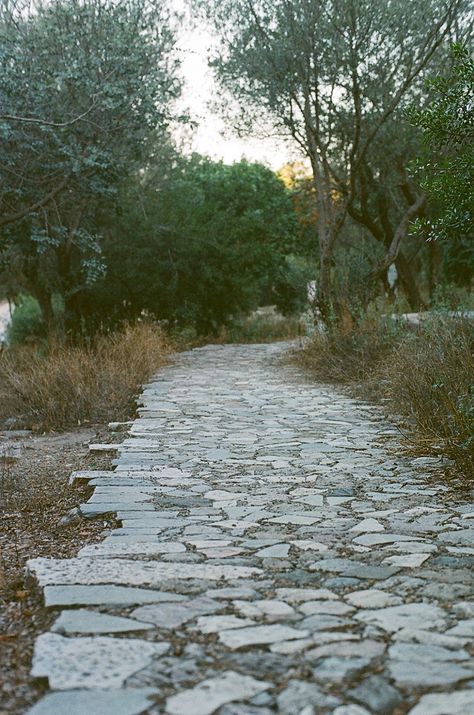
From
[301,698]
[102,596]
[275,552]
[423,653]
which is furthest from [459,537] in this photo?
[301,698]

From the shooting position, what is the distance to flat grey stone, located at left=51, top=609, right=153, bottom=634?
9.23ft

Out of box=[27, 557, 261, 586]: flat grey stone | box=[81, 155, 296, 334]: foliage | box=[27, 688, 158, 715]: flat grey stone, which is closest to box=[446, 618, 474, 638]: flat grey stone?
box=[27, 557, 261, 586]: flat grey stone

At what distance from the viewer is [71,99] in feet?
39.1

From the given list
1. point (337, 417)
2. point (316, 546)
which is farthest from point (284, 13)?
point (316, 546)

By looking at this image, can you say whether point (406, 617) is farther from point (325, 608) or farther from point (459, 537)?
point (459, 537)

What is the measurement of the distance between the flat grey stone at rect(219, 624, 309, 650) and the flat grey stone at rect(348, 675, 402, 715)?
40cm

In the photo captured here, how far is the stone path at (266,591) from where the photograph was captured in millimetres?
2367

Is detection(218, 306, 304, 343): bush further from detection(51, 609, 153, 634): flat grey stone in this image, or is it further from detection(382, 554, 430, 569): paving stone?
detection(51, 609, 153, 634): flat grey stone

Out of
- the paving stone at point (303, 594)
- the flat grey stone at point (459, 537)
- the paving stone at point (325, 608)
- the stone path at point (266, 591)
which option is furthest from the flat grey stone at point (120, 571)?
the flat grey stone at point (459, 537)

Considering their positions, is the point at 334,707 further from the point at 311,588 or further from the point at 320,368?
the point at 320,368

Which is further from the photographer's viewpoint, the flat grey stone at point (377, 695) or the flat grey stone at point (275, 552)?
the flat grey stone at point (275, 552)

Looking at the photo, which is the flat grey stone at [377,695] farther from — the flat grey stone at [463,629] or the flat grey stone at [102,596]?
the flat grey stone at [102,596]

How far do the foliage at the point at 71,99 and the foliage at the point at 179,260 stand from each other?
151 inches

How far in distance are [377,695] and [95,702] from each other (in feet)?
2.60
